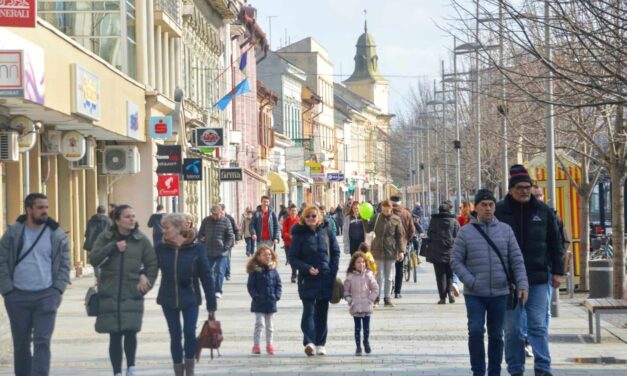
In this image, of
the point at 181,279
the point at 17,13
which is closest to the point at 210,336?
the point at 181,279

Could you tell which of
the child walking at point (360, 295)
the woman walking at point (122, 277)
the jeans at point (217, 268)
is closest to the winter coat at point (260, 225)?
the jeans at point (217, 268)

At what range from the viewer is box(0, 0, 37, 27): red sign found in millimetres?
17719

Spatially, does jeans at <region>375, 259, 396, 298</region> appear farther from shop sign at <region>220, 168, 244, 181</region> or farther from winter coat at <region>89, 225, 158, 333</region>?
shop sign at <region>220, 168, 244, 181</region>

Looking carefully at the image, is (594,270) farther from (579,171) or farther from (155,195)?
(155,195)

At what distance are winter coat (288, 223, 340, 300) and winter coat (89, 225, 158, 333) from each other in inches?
126

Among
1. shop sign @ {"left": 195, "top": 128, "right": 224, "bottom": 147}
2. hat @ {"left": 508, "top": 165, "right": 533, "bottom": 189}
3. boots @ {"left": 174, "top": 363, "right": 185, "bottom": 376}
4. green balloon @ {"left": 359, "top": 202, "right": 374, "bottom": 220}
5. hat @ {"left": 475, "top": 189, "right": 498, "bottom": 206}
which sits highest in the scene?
shop sign @ {"left": 195, "top": 128, "right": 224, "bottom": 147}

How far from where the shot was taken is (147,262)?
12867mm

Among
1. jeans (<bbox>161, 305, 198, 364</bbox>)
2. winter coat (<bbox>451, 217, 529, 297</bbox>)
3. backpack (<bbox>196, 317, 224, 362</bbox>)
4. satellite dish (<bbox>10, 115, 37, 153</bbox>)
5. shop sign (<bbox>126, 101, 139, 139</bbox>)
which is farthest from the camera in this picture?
shop sign (<bbox>126, 101, 139, 139</bbox>)

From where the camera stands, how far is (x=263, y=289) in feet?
52.9

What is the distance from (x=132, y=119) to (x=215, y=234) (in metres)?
11.2

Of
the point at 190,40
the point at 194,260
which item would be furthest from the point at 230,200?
the point at 194,260

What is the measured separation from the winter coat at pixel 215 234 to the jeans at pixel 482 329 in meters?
13.0

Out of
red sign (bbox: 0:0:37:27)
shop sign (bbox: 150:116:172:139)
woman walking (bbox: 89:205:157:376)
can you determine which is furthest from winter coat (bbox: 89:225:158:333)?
shop sign (bbox: 150:116:172:139)

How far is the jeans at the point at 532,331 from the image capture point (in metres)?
13.0
